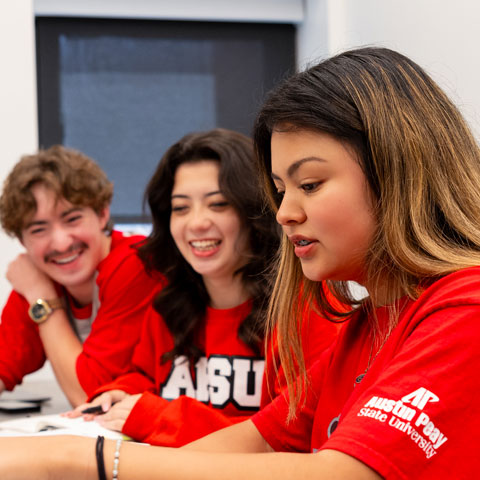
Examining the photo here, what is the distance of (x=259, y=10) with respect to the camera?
3.34 metres

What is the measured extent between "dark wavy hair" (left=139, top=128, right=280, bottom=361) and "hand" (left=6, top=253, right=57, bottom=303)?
391 mm

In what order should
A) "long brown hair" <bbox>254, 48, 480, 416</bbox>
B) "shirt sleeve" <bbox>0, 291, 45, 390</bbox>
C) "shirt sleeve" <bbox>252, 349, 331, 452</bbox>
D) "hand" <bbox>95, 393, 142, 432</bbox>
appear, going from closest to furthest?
"long brown hair" <bbox>254, 48, 480, 416</bbox>
"shirt sleeve" <bbox>252, 349, 331, 452</bbox>
"hand" <bbox>95, 393, 142, 432</bbox>
"shirt sleeve" <bbox>0, 291, 45, 390</bbox>

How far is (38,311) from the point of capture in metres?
2.02

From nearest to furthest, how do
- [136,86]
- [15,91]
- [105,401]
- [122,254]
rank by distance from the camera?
[105,401] < [122,254] < [15,91] < [136,86]

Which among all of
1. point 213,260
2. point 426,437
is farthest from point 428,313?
point 213,260

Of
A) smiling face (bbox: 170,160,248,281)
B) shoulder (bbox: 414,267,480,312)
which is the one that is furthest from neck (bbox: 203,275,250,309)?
shoulder (bbox: 414,267,480,312)

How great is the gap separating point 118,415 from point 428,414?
913mm

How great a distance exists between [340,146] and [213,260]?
0.82 m

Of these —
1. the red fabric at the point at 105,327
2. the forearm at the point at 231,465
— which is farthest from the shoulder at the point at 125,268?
the forearm at the point at 231,465

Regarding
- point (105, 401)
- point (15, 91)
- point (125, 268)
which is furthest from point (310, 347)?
point (15, 91)

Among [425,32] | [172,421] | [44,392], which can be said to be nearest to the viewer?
[172,421]

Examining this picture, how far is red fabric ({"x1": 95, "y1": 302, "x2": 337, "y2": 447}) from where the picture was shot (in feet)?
4.49

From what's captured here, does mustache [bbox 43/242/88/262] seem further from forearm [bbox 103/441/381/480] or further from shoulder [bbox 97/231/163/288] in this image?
forearm [bbox 103/441/381/480]

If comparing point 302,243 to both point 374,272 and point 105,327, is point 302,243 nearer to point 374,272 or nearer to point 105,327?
point 374,272
